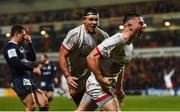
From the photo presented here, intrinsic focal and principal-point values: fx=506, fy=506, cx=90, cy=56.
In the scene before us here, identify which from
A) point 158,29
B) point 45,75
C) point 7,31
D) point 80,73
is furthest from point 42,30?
point 80,73

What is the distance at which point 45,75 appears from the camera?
19500 millimetres

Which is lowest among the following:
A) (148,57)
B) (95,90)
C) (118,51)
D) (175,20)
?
(148,57)

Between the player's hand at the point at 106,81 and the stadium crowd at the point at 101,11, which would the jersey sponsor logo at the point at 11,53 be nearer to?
the player's hand at the point at 106,81

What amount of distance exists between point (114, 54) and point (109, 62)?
0.51 ft

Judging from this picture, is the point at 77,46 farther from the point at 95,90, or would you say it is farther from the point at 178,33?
the point at 178,33

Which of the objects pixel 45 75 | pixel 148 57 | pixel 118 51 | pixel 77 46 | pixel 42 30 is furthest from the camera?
pixel 42 30

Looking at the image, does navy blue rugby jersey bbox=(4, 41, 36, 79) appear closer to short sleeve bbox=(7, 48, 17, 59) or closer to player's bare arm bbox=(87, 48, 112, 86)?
short sleeve bbox=(7, 48, 17, 59)

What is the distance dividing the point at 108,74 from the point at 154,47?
31.7m

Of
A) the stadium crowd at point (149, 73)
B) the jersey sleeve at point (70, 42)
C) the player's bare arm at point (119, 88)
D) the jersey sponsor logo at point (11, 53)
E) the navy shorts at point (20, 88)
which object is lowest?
the stadium crowd at point (149, 73)

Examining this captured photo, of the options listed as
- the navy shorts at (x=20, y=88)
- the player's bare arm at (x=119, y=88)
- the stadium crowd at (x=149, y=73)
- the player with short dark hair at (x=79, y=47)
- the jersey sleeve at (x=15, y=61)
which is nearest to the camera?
the player's bare arm at (x=119, y=88)

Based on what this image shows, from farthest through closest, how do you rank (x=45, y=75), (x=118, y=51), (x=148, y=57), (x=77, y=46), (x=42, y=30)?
(x=42, y=30), (x=148, y=57), (x=45, y=75), (x=77, y=46), (x=118, y=51)

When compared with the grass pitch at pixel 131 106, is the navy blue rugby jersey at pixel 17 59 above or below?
above

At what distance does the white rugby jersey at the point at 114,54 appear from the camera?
6.61 m

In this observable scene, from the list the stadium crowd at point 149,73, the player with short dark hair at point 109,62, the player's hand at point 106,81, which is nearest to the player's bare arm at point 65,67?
A: the player with short dark hair at point 109,62
